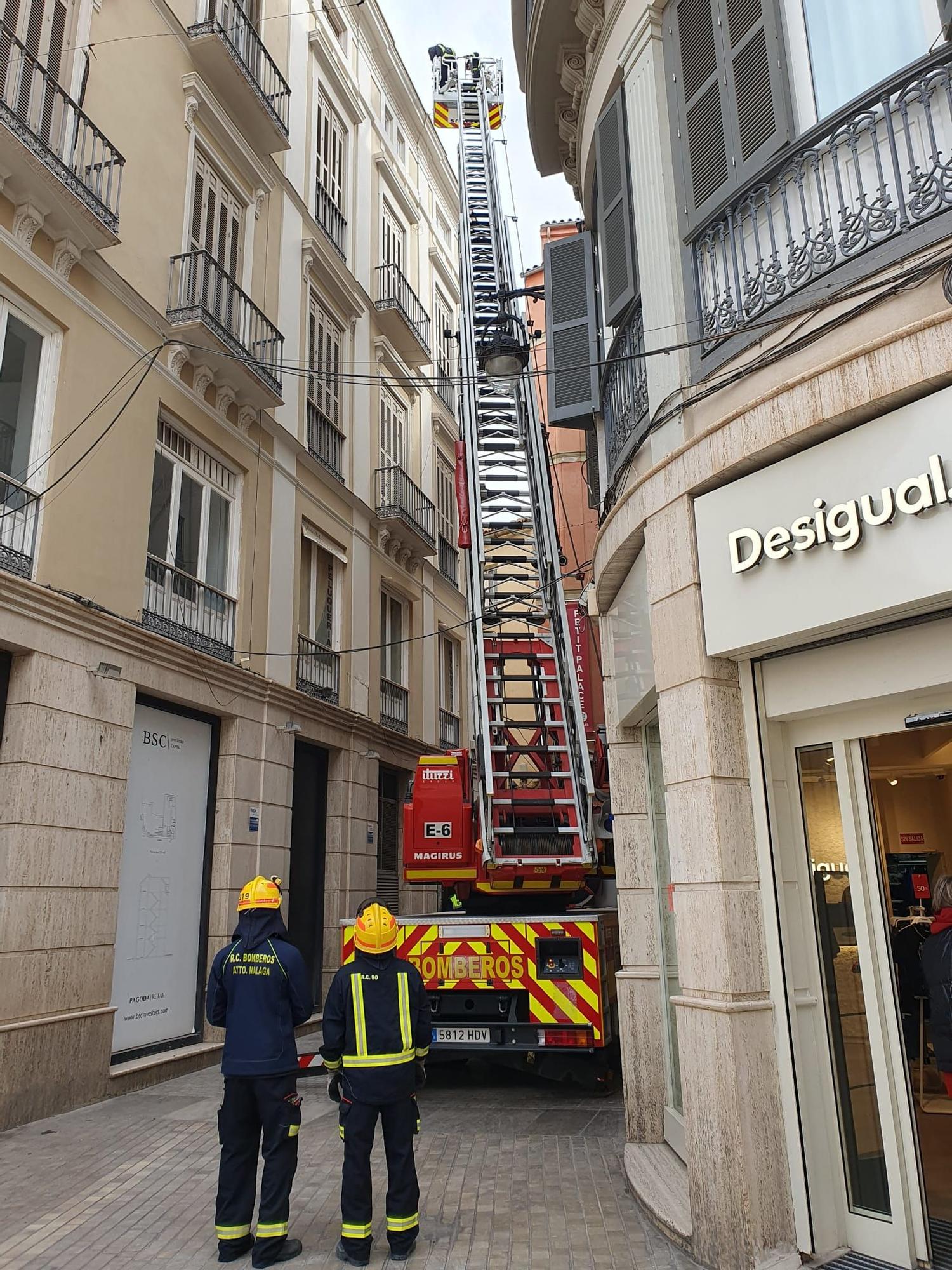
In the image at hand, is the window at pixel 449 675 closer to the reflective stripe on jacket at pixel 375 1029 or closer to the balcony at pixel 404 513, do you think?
the balcony at pixel 404 513

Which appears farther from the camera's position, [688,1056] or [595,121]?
[595,121]

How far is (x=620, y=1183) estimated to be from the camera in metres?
5.93

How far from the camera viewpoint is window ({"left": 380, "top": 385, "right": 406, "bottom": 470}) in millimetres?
18234

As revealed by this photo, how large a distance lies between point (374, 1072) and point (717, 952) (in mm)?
1849

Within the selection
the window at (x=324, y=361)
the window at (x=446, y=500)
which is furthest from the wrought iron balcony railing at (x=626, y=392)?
the window at (x=446, y=500)

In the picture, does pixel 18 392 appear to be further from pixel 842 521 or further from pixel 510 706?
pixel 842 521

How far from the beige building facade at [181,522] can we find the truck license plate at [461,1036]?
3183mm

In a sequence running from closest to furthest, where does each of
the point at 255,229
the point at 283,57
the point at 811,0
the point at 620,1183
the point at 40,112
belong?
the point at 811,0 → the point at 620,1183 → the point at 40,112 → the point at 255,229 → the point at 283,57

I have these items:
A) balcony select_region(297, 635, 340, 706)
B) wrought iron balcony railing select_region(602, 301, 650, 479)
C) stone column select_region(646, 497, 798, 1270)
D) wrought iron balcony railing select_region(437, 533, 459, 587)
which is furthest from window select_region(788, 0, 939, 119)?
wrought iron balcony railing select_region(437, 533, 459, 587)

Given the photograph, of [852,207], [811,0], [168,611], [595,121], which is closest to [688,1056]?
[852,207]

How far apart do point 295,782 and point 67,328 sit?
7.00 metres

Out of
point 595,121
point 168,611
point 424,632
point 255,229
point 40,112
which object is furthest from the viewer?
point 424,632

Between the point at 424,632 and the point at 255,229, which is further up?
the point at 255,229

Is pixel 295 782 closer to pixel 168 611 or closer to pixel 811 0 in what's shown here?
pixel 168 611
